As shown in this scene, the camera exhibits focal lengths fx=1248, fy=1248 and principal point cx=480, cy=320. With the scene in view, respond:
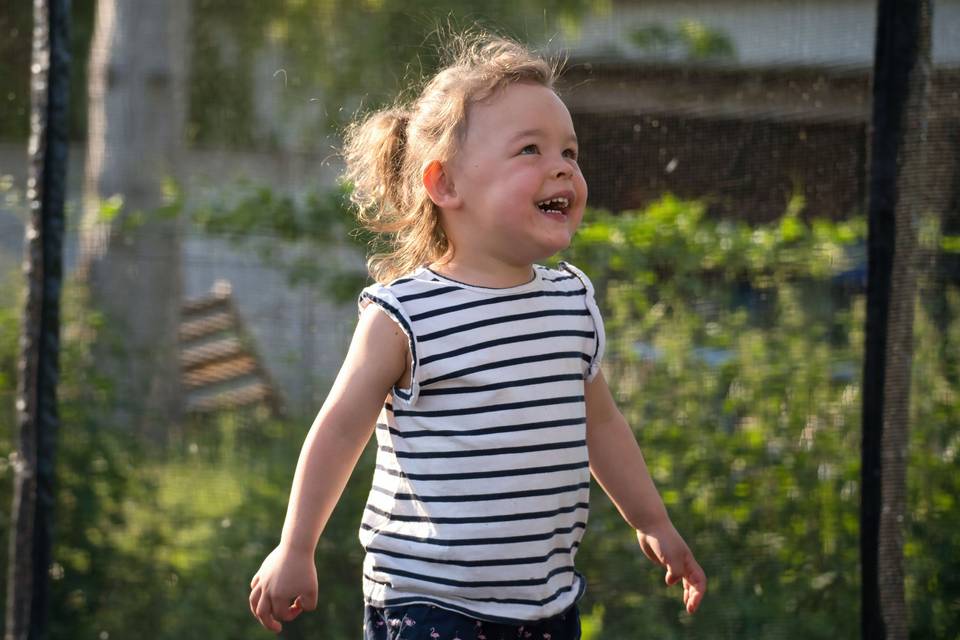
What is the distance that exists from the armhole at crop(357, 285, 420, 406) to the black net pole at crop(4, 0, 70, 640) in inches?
56.1

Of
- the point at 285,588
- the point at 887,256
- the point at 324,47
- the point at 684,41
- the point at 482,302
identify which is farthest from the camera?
the point at 324,47

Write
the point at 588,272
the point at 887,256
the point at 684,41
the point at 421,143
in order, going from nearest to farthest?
1. the point at 421,143
2. the point at 887,256
3. the point at 684,41
4. the point at 588,272

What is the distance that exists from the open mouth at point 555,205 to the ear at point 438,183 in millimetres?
146

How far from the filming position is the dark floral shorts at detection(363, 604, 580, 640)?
73.2 inches

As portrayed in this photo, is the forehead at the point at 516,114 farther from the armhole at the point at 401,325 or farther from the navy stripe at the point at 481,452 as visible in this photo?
the navy stripe at the point at 481,452

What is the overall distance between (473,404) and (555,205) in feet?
1.14

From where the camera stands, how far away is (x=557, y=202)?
6.46ft

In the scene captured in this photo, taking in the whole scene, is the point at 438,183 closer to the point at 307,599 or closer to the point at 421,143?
the point at 421,143

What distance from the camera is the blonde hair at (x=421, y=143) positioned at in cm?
199

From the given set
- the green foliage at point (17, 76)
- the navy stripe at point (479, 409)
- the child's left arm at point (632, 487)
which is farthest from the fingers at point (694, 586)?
the green foliage at point (17, 76)

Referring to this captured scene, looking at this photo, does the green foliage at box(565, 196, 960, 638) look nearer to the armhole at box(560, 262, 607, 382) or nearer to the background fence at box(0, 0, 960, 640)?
the background fence at box(0, 0, 960, 640)

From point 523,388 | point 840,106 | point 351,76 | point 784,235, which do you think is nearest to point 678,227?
point 784,235

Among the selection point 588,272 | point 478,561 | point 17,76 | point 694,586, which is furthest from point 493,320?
point 17,76

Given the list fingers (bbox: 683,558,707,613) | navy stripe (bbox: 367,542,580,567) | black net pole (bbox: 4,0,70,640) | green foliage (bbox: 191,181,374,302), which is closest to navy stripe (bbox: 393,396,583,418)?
navy stripe (bbox: 367,542,580,567)
